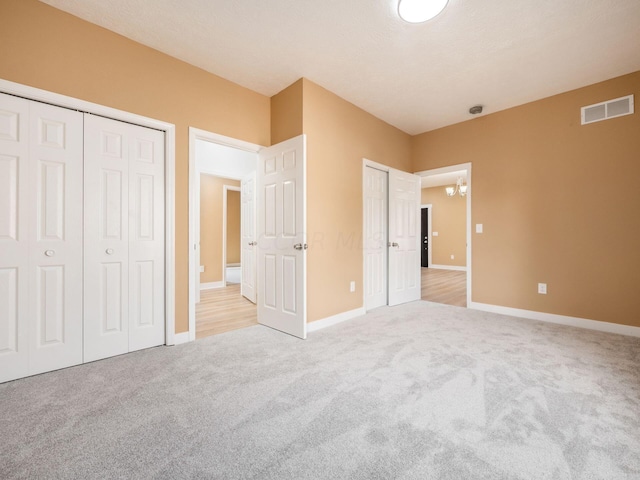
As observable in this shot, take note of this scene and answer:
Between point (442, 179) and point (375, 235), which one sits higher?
point (442, 179)

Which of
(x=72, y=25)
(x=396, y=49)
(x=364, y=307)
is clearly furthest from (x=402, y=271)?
(x=72, y=25)

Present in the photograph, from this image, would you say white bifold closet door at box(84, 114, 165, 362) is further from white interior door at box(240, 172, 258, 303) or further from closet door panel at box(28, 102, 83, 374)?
white interior door at box(240, 172, 258, 303)

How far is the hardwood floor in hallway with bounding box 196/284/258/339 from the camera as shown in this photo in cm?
321

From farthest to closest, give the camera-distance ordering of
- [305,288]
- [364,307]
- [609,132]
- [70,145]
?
[364,307]
[609,132]
[305,288]
[70,145]

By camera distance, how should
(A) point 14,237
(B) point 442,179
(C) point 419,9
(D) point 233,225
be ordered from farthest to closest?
(D) point 233,225 < (B) point 442,179 < (C) point 419,9 < (A) point 14,237

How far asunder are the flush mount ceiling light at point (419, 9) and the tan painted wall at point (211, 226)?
4755 mm

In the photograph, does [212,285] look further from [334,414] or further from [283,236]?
[334,414]

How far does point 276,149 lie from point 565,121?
137 inches

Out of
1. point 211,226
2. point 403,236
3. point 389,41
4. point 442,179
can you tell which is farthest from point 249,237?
point 442,179

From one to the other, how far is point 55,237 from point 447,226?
9001 millimetres

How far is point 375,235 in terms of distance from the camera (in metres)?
4.15

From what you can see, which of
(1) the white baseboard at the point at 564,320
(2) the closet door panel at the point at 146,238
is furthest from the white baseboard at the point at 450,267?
(2) the closet door panel at the point at 146,238

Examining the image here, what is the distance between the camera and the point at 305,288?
2832mm

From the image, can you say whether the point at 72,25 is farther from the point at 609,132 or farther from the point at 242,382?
the point at 609,132
